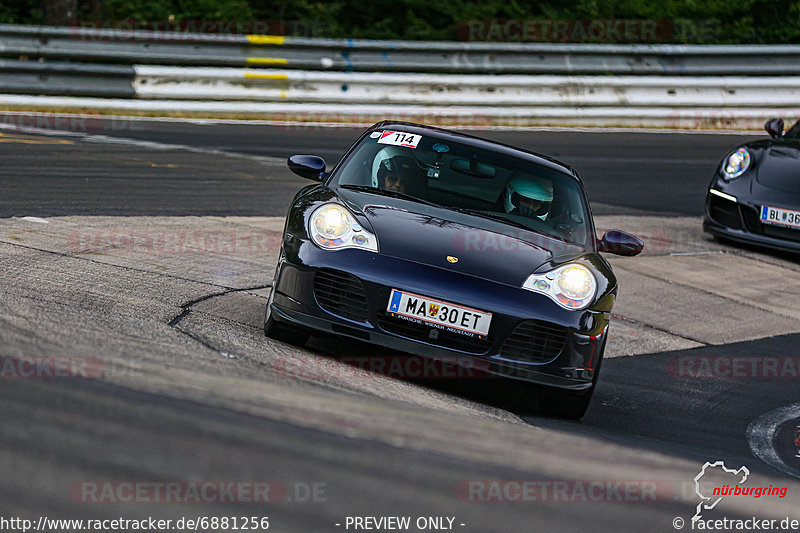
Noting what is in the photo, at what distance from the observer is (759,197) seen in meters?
9.55

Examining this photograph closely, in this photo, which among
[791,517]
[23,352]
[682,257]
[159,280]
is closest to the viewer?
[791,517]

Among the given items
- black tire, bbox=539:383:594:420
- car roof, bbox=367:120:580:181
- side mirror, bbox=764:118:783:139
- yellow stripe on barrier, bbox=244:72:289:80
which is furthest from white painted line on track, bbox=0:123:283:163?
black tire, bbox=539:383:594:420

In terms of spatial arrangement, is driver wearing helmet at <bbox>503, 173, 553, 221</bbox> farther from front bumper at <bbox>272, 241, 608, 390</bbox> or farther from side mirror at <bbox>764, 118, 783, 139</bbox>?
side mirror at <bbox>764, 118, 783, 139</bbox>

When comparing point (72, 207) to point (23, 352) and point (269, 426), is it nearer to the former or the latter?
point (23, 352)

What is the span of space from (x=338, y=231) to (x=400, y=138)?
129cm

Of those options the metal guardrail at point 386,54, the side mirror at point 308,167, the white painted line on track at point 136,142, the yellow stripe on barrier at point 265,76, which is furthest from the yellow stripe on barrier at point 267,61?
the side mirror at point 308,167

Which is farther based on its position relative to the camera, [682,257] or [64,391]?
[682,257]

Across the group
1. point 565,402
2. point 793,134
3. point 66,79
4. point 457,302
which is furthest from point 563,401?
point 66,79

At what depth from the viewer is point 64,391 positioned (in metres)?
2.55

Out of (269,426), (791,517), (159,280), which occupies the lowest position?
(159,280)

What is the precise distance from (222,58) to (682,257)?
26.9ft

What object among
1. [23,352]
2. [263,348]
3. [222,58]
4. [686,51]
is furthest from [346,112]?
[23,352]

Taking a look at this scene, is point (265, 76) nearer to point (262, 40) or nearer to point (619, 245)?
point (262, 40)

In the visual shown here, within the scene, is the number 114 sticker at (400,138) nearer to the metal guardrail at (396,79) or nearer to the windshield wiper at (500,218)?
the windshield wiper at (500,218)
